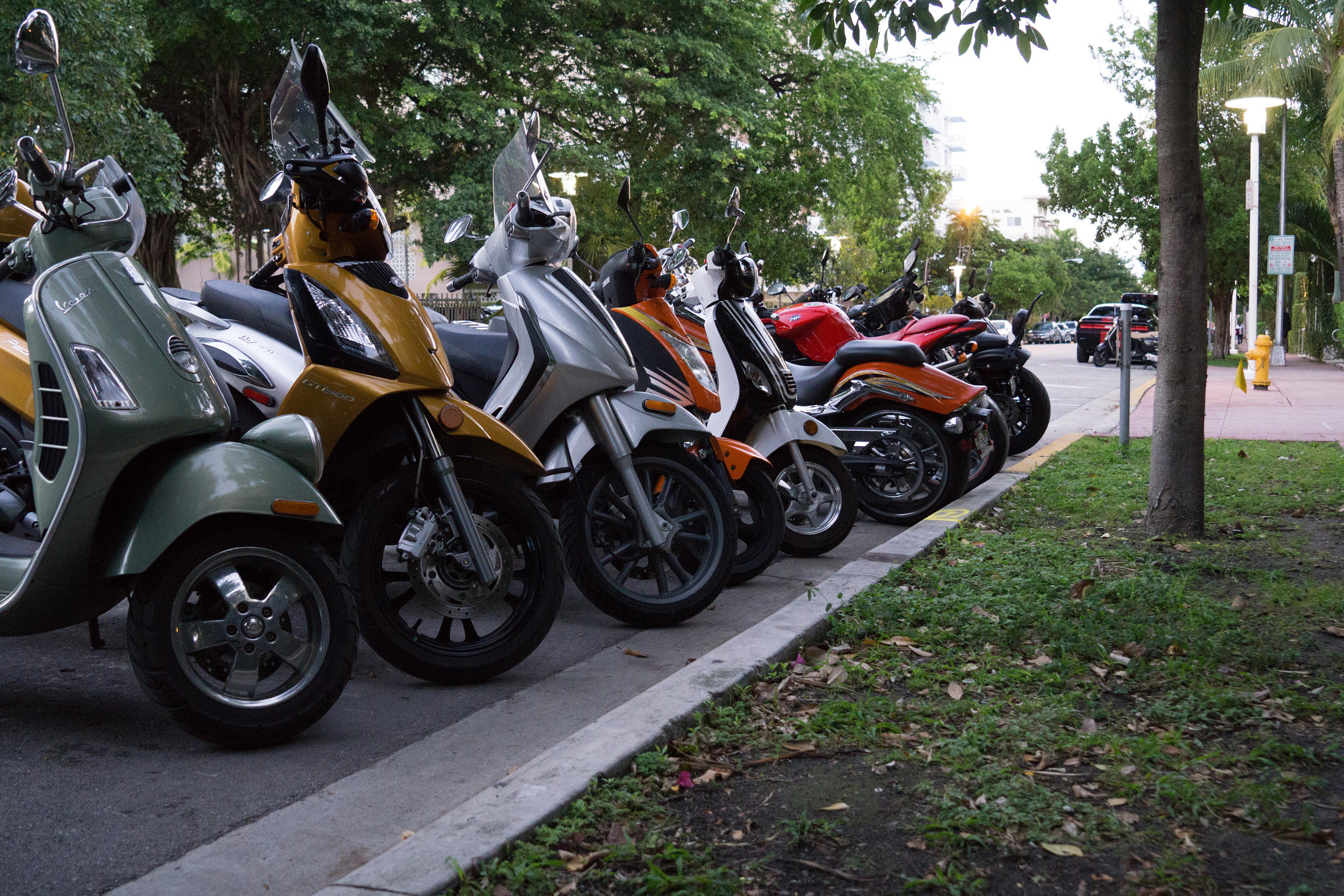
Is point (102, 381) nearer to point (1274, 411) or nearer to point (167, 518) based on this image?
point (167, 518)

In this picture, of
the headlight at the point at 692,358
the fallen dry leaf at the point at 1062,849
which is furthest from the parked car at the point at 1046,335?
the fallen dry leaf at the point at 1062,849

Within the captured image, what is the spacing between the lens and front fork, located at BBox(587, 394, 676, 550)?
14.8ft

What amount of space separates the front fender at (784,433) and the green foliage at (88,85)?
A: 8851 mm

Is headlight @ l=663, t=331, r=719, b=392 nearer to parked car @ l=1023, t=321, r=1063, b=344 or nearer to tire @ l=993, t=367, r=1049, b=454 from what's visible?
tire @ l=993, t=367, r=1049, b=454

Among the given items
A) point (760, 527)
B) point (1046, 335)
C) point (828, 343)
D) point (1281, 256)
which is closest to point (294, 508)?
point (760, 527)

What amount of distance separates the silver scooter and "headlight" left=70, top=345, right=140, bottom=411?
1.65m

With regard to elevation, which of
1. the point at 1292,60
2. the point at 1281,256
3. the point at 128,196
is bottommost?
the point at 128,196

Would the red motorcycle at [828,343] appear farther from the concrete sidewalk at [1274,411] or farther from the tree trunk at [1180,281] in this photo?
the tree trunk at [1180,281]

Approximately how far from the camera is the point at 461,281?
534 cm

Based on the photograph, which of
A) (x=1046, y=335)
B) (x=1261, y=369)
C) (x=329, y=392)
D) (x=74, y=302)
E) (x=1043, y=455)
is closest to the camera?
(x=74, y=302)

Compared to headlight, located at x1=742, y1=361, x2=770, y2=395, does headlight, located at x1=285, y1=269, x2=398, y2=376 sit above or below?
above

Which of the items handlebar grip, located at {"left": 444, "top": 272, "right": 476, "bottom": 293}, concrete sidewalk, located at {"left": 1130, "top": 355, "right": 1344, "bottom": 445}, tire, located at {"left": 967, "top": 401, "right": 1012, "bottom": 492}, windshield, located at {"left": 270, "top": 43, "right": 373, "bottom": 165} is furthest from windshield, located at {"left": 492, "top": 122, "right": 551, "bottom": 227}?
concrete sidewalk, located at {"left": 1130, "top": 355, "right": 1344, "bottom": 445}

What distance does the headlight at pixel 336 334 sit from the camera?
12.5 ft

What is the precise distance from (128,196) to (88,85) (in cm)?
1076
